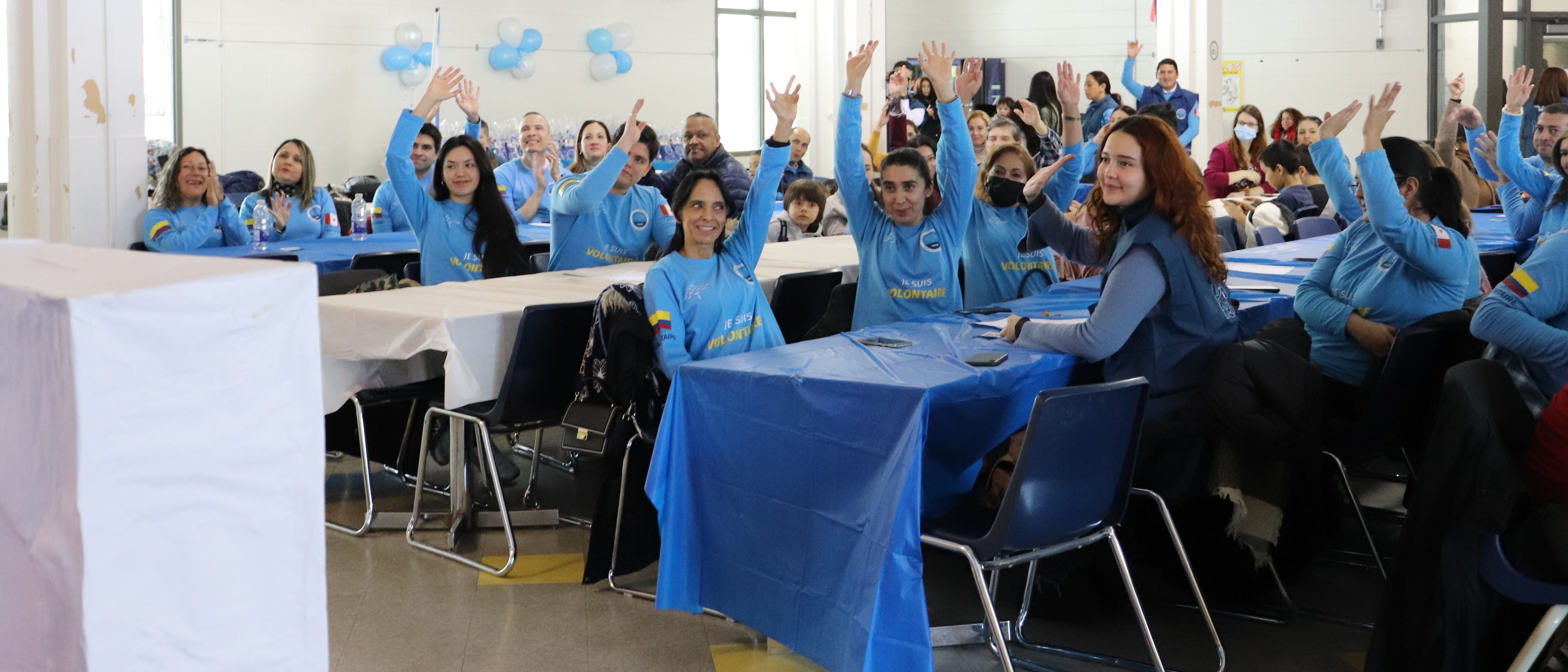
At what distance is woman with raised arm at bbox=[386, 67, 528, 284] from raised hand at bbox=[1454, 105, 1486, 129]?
4503mm

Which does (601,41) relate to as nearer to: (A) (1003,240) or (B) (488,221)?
(B) (488,221)

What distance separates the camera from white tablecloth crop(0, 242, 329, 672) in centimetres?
105

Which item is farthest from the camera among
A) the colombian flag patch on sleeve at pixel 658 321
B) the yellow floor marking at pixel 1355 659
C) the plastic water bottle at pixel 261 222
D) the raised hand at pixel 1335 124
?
the plastic water bottle at pixel 261 222

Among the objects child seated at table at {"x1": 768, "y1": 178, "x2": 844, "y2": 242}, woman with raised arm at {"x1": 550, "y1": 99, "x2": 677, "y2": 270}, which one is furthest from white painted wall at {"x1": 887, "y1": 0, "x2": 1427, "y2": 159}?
woman with raised arm at {"x1": 550, "y1": 99, "x2": 677, "y2": 270}

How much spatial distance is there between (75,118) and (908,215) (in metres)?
3.49

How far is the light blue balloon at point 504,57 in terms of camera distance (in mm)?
10438

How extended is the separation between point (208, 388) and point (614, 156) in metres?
3.20

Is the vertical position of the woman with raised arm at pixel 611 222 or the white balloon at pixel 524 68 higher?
the white balloon at pixel 524 68

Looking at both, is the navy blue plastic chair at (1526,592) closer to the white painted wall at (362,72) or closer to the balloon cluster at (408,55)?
the white painted wall at (362,72)

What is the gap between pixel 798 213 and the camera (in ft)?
19.4

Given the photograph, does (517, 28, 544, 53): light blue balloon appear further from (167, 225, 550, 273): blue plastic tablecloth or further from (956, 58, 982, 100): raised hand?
(956, 58, 982, 100): raised hand

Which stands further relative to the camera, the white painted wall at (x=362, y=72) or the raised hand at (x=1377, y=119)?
the white painted wall at (x=362, y=72)

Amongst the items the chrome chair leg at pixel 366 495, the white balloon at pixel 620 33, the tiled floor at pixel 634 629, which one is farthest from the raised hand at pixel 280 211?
the white balloon at pixel 620 33

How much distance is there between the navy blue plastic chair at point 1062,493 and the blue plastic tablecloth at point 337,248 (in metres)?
2.82
